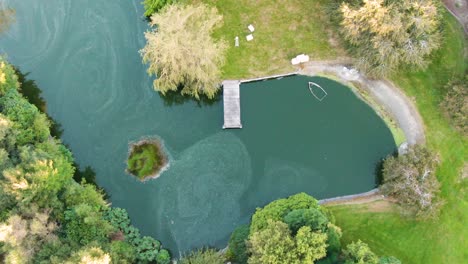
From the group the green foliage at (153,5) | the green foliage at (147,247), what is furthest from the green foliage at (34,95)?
the green foliage at (153,5)

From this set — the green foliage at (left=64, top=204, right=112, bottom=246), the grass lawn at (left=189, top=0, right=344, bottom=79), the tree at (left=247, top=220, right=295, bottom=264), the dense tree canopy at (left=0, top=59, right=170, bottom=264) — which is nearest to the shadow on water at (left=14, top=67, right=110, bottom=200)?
the dense tree canopy at (left=0, top=59, right=170, bottom=264)

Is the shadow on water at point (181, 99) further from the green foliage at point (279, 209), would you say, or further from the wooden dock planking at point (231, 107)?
the green foliage at point (279, 209)

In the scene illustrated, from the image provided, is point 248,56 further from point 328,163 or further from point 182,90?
point 328,163

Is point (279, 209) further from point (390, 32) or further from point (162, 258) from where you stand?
point (390, 32)

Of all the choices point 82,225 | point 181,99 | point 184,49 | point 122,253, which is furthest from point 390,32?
point 82,225

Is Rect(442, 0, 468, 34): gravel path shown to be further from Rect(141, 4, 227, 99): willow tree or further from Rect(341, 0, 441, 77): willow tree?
Rect(141, 4, 227, 99): willow tree
